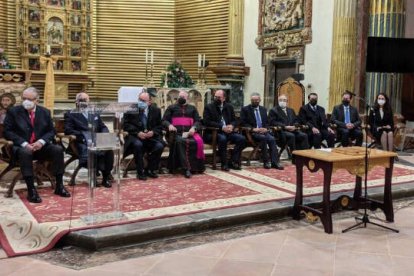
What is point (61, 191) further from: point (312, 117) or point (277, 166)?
point (312, 117)

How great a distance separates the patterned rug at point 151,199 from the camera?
13.0ft

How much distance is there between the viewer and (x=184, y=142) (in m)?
6.50

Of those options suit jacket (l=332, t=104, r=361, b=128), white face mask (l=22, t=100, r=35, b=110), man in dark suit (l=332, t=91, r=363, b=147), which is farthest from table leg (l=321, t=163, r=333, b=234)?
suit jacket (l=332, t=104, r=361, b=128)

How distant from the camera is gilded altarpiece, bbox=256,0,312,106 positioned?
416 inches

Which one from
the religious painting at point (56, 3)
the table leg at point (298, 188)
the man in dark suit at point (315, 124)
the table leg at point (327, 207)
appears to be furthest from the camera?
the religious painting at point (56, 3)

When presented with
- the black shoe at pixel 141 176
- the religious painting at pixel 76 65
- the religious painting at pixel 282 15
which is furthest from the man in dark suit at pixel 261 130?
the religious painting at pixel 76 65

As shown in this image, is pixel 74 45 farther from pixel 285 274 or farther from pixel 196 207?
pixel 285 274

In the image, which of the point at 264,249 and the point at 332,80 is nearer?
the point at 264,249

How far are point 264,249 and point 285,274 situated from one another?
0.54 metres

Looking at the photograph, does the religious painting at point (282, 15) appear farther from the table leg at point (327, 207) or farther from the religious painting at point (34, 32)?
the table leg at point (327, 207)

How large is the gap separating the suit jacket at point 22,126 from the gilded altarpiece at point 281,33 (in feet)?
22.2

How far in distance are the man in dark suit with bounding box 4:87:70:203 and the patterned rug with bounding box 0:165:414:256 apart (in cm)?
35

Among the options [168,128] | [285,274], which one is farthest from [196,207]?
[168,128]

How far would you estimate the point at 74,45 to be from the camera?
12.9 m
